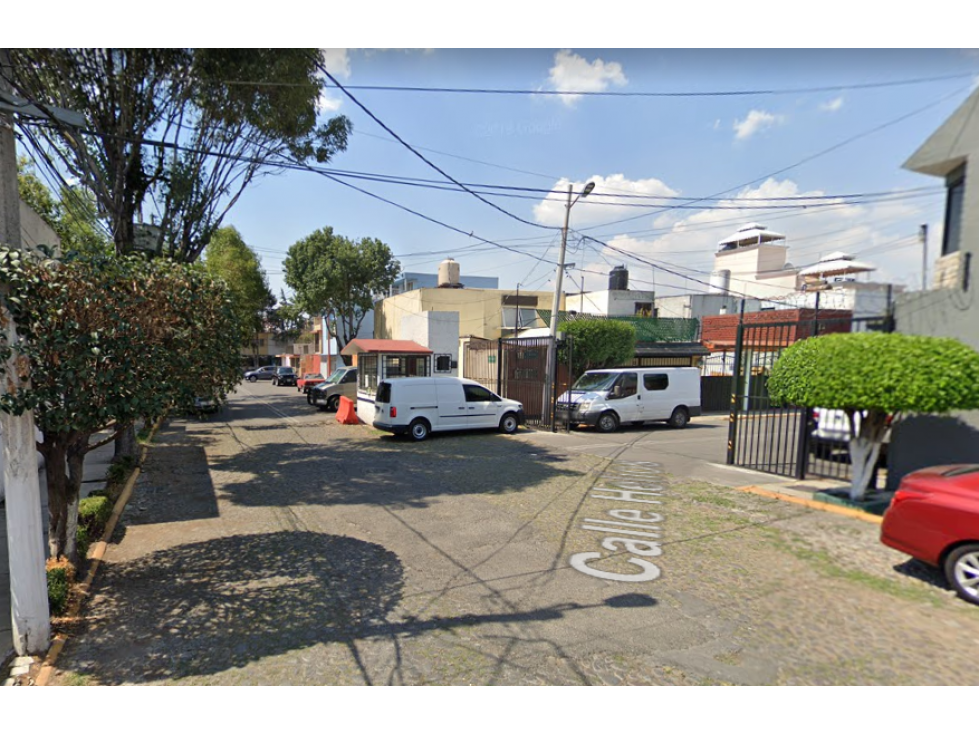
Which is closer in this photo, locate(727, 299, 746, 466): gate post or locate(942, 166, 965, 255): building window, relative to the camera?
locate(942, 166, 965, 255): building window

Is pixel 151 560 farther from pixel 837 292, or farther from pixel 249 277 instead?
pixel 249 277

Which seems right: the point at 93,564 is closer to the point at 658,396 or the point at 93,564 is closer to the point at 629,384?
the point at 629,384

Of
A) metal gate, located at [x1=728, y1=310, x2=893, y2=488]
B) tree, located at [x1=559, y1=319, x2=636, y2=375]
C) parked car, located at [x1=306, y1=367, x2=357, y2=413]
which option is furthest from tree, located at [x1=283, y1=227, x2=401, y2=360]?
metal gate, located at [x1=728, y1=310, x2=893, y2=488]

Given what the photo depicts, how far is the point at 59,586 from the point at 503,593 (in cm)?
398

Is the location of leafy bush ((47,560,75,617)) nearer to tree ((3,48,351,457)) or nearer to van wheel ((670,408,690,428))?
tree ((3,48,351,457))

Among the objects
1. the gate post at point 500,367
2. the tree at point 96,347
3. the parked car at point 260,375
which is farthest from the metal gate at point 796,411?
the parked car at point 260,375

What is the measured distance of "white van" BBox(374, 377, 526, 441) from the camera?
42.5 ft

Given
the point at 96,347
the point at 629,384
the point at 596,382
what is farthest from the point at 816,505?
the point at 96,347

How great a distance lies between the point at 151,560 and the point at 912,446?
34.8ft

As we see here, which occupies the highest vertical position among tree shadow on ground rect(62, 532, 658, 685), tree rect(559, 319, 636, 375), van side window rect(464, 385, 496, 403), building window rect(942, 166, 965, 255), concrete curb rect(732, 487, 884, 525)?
building window rect(942, 166, 965, 255)

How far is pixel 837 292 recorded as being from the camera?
8.50m

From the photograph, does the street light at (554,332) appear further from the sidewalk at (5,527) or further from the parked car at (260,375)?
the parked car at (260,375)

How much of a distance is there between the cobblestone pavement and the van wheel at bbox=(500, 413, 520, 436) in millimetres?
6169
